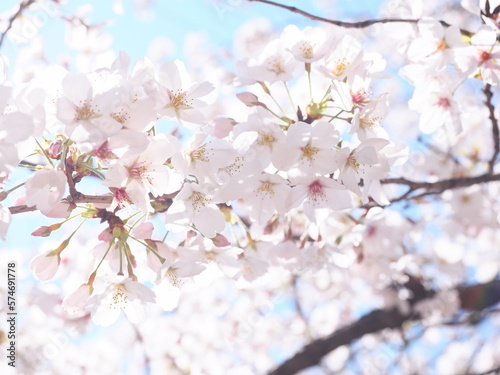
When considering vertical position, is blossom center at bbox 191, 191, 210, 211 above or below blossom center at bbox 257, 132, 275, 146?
below

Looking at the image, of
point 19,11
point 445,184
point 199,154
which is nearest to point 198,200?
point 199,154

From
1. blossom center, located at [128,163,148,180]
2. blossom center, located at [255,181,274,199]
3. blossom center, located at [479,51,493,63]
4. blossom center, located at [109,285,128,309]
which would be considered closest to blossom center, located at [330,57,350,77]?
blossom center, located at [255,181,274,199]

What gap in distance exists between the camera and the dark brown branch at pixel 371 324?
3139 millimetres

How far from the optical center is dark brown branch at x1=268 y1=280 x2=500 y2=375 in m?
3.14

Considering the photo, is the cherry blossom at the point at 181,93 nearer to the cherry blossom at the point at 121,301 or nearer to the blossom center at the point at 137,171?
the blossom center at the point at 137,171

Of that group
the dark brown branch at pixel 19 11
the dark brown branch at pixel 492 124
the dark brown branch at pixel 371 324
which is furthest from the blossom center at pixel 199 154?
the dark brown branch at pixel 371 324

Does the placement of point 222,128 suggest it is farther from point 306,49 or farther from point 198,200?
point 306,49

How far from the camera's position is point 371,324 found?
3301 millimetres

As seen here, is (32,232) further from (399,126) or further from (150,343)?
(399,126)

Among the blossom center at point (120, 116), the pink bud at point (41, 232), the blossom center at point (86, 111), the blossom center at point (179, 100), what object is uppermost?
the blossom center at point (86, 111)

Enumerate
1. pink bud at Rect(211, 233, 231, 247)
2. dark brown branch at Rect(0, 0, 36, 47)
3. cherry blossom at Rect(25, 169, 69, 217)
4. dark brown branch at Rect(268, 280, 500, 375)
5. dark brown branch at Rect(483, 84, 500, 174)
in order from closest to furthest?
cherry blossom at Rect(25, 169, 69, 217), pink bud at Rect(211, 233, 231, 247), dark brown branch at Rect(483, 84, 500, 174), dark brown branch at Rect(0, 0, 36, 47), dark brown branch at Rect(268, 280, 500, 375)

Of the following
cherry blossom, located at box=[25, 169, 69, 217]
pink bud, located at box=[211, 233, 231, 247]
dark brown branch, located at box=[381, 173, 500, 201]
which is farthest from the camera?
dark brown branch, located at box=[381, 173, 500, 201]

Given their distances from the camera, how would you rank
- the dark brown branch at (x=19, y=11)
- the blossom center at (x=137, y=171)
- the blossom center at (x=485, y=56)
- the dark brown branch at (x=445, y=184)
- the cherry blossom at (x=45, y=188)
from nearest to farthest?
1. the cherry blossom at (x=45, y=188)
2. the blossom center at (x=137, y=171)
3. the blossom center at (x=485, y=56)
4. the dark brown branch at (x=445, y=184)
5. the dark brown branch at (x=19, y=11)

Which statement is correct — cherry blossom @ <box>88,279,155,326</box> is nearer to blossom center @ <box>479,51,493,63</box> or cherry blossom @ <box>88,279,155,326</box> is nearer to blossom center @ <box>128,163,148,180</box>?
blossom center @ <box>128,163,148,180</box>
